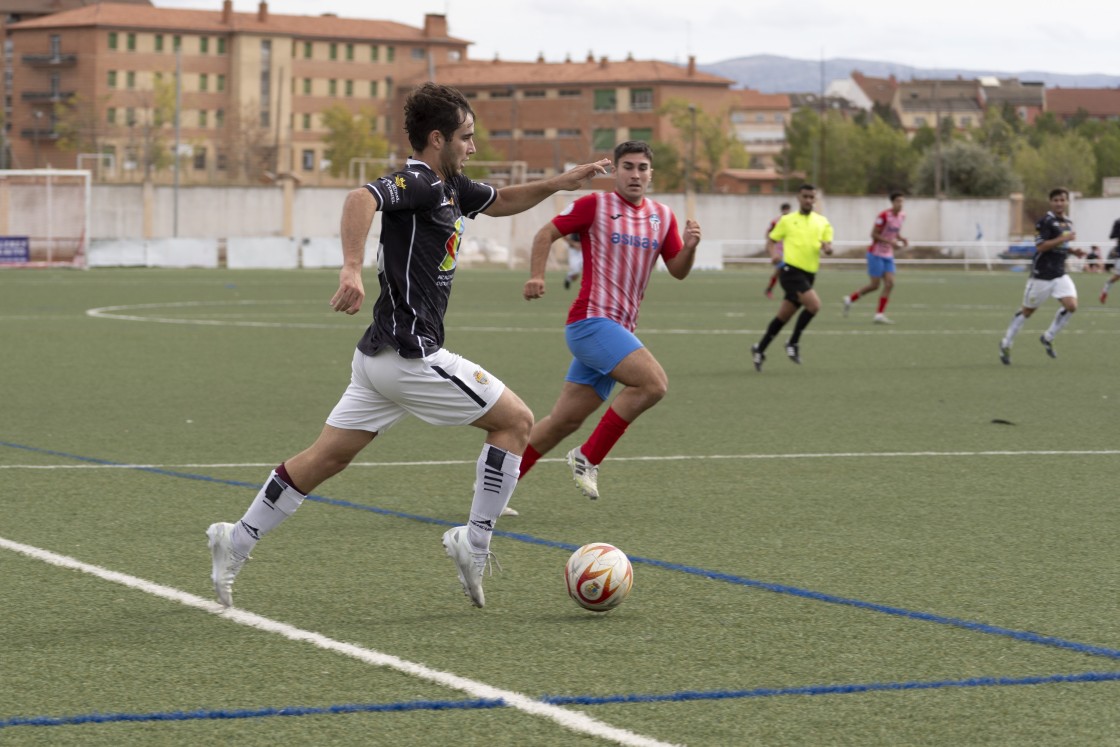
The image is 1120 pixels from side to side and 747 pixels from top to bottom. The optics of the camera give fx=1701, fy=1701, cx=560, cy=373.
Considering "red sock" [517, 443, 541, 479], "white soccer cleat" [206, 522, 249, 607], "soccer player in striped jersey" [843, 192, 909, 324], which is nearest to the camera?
"white soccer cleat" [206, 522, 249, 607]

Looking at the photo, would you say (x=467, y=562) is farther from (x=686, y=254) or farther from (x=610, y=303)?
(x=686, y=254)

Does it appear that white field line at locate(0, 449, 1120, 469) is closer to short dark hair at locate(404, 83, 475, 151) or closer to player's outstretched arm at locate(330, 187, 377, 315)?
short dark hair at locate(404, 83, 475, 151)

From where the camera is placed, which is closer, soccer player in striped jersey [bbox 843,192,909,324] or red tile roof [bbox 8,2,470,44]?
soccer player in striped jersey [bbox 843,192,909,324]

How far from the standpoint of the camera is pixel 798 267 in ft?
64.8

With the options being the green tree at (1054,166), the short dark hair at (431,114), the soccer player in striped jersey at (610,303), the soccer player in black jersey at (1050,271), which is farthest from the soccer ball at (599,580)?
the green tree at (1054,166)

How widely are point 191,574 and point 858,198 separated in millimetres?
68892

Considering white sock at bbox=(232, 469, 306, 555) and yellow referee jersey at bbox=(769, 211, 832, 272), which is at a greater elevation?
yellow referee jersey at bbox=(769, 211, 832, 272)

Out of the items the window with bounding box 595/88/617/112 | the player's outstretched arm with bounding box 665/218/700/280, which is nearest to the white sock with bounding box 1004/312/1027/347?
the player's outstretched arm with bounding box 665/218/700/280

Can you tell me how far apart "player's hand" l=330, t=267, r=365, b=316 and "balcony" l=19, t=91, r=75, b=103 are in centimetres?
15432

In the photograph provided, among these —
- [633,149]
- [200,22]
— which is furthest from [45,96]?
[633,149]

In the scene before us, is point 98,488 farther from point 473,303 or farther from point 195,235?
point 195,235

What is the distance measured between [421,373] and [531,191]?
1.07m

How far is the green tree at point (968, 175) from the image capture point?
9950cm

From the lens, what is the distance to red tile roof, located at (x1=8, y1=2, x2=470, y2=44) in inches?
6029
